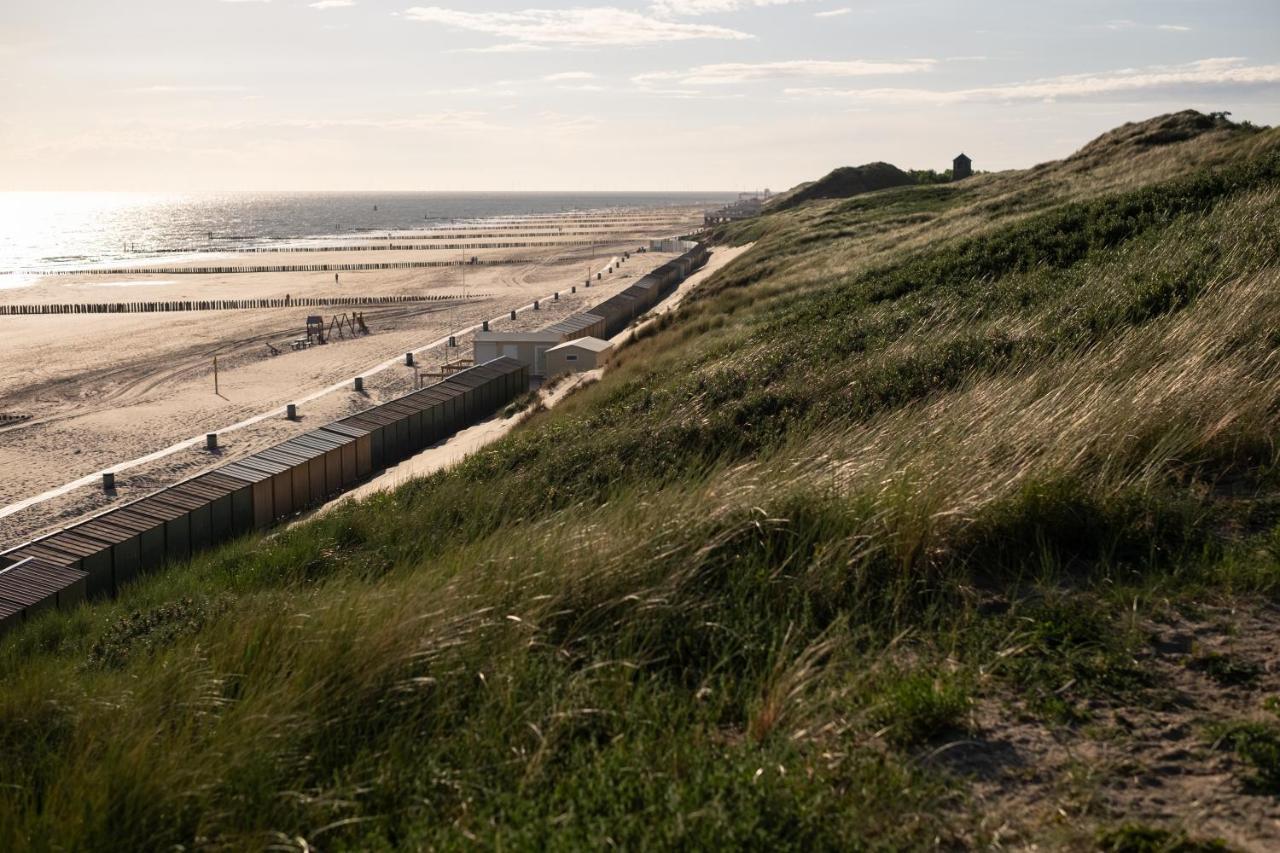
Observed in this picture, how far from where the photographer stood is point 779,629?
518 cm

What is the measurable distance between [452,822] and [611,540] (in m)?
2.18

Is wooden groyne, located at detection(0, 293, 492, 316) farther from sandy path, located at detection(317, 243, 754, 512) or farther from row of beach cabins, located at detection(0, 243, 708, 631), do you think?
sandy path, located at detection(317, 243, 754, 512)

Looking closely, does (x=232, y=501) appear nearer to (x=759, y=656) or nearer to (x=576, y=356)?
(x=576, y=356)

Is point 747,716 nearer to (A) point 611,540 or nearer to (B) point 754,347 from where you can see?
(A) point 611,540

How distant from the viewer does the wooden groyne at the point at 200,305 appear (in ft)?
208

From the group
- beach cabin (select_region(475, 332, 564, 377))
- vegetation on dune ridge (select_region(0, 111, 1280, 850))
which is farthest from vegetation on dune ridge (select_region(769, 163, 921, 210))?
vegetation on dune ridge (select_region(0, 111, 1280, 850))

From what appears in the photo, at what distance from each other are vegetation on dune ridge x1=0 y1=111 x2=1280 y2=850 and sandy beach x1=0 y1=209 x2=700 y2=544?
18.7 m

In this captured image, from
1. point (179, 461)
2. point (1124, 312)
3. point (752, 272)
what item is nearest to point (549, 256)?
point (752, 272)

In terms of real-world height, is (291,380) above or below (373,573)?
below

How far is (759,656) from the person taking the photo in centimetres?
500

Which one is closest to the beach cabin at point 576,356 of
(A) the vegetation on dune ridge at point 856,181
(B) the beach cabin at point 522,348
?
(B) the beach cabin at point 522,348

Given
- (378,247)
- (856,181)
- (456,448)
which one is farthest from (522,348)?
(378,247)

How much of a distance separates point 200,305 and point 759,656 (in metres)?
66.2

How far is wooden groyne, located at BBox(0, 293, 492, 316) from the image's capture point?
63.5 meters
